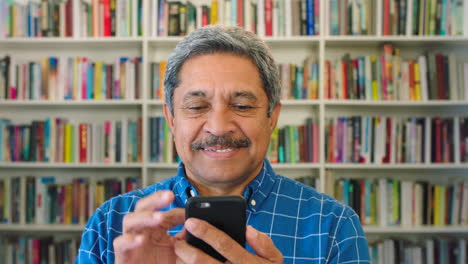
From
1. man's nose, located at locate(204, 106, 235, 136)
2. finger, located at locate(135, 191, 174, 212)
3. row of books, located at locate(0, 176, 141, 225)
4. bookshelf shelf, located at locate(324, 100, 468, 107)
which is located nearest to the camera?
finger, located at locate(135, 191, 174, 212)

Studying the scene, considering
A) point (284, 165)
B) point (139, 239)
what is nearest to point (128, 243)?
point (139, 239)

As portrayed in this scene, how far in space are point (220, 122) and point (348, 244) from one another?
41 centimetres

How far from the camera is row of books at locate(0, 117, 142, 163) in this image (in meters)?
2.73

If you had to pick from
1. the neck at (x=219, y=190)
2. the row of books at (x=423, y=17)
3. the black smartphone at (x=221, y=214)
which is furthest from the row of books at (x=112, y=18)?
the black smartphone at (x=221, y=214)

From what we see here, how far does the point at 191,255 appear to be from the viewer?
71 cm

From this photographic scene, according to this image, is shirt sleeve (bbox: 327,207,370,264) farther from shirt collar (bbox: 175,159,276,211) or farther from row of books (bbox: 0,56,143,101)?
row of books (bbox: 0,56,143,101)

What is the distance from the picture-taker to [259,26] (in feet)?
8.77

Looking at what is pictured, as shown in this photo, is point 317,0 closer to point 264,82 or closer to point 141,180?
point 141,180

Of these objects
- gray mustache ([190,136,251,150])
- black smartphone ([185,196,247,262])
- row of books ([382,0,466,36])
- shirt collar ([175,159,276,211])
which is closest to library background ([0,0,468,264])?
row of books ([382,0,466,36])

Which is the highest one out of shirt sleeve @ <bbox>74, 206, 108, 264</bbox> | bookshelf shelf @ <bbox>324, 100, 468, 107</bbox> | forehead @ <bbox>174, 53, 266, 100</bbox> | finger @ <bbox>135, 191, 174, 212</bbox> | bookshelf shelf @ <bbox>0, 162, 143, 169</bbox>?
forehead @ <bbox>174, 53, 266, 100</bbox>

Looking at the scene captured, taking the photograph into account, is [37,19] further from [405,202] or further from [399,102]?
[405,202]

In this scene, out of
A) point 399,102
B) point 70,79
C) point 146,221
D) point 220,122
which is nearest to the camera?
point 146,221

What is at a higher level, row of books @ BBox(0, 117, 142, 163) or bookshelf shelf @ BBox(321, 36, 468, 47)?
bookshelf shelf @ BBox(321, 36, 468, 47)

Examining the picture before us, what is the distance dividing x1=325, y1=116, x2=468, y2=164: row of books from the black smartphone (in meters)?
2.00
